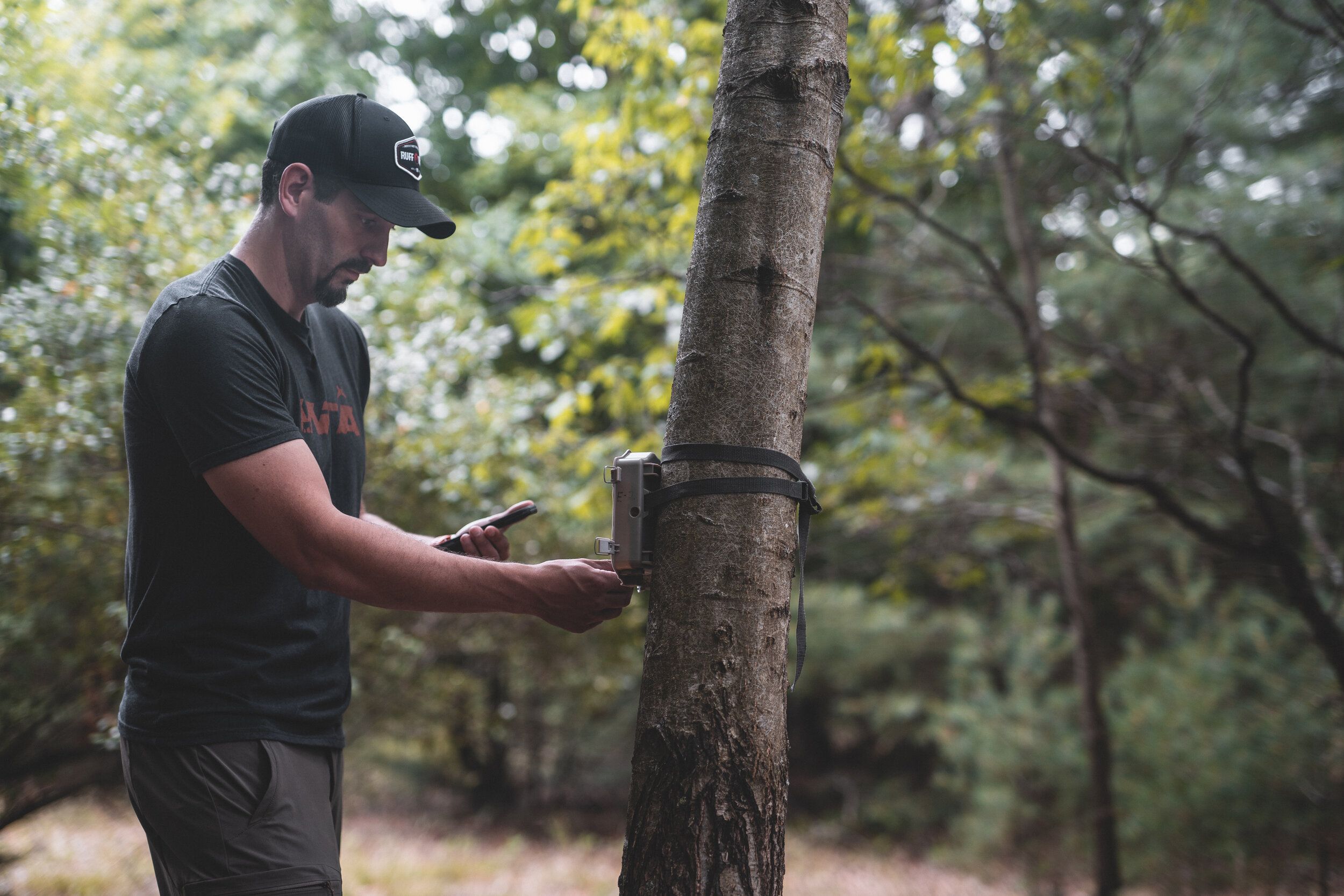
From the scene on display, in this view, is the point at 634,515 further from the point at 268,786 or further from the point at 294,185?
the point at 294,185

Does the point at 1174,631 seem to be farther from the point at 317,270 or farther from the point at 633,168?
the point at 317,270

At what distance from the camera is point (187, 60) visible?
27.1 ft

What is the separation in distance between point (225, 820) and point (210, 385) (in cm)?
74

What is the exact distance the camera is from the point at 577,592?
150 cm

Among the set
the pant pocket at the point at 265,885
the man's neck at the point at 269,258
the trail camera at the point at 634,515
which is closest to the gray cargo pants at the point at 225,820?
the pant pocket at the point at 265,885

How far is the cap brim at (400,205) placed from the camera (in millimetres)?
1742

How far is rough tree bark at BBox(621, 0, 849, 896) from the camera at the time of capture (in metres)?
1.33

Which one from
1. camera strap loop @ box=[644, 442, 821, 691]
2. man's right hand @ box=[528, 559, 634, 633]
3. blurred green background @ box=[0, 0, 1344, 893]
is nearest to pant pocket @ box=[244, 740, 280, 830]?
man's right hand @ box=[528, 559, 634, 633]

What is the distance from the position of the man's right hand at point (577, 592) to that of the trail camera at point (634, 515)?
0.03 metres

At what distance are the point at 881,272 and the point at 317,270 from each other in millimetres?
5641

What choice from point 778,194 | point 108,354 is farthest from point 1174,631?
point 108,354

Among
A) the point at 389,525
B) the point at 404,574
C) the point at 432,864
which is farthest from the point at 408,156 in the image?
the point at 432,864

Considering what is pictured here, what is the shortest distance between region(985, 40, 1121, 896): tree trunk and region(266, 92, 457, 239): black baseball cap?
3776mm

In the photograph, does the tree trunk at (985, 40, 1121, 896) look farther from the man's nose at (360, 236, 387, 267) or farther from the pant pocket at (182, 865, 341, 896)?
the pant pocket at (182, 865, 341, 896)
